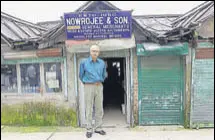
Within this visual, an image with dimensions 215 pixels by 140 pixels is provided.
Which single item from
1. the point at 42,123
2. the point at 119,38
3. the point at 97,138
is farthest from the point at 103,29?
the point at 42,123

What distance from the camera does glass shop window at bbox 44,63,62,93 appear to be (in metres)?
7.21

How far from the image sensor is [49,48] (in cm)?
702

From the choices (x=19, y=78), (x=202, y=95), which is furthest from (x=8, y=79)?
(x=202, y=95)

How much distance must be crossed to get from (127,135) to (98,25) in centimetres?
294

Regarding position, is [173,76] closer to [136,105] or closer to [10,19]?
[136,105]

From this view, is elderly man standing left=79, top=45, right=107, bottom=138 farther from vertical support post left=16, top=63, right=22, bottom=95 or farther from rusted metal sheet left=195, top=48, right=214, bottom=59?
rusted metal sheet left=195, top=48, right=214, bottom=59

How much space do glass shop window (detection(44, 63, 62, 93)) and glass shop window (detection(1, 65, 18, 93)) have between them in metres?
0.97

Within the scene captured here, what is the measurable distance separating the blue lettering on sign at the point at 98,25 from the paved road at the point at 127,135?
2.55 m

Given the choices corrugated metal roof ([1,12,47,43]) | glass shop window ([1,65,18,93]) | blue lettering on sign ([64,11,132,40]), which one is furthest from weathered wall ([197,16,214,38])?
glass shop window ([1,65,18,93])

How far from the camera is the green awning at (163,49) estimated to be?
6469 mm

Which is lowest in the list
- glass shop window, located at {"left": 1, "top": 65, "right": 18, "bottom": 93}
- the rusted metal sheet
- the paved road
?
the paved road

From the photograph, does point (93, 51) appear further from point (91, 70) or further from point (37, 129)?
point (37, 129)

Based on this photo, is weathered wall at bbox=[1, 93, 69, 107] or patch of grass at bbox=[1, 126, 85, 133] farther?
weathered wall at bbox=[1, 93, 69, 107]

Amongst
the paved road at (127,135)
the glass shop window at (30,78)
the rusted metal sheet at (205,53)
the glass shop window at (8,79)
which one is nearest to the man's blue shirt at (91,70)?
the paved road at (127,135)
